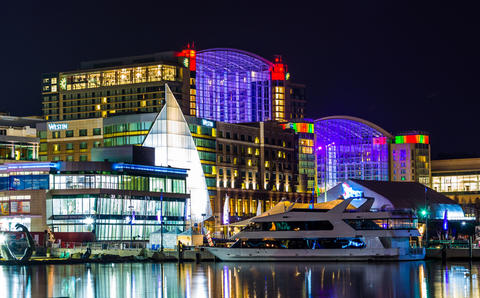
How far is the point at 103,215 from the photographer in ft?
543

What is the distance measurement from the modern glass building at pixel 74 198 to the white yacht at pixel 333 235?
4754 centimetres

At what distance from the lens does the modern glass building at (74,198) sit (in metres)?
163

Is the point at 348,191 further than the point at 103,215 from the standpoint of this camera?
Yes

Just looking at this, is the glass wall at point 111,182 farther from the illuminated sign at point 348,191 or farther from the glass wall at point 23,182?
the illuminated sign at point 348,191

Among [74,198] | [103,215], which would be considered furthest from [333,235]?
[74,198]

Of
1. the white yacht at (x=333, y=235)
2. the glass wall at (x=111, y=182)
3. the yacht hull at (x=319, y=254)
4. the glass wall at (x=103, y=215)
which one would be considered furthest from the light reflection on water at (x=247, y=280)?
the glass wall at (x=111, y=182)

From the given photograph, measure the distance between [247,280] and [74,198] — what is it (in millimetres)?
81733

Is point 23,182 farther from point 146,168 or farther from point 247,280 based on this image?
point 247,280

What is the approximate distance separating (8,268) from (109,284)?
95.6ft

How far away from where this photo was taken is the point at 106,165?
168 meters

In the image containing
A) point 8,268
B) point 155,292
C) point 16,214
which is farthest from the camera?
point 16,214

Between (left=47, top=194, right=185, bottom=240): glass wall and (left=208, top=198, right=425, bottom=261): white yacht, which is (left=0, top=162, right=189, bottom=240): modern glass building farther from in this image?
(left=208, top=198, right=425, bottom=261): white yacht

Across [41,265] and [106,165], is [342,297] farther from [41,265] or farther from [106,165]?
[106,165]

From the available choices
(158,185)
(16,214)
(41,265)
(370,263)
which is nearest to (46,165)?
(16,214)
